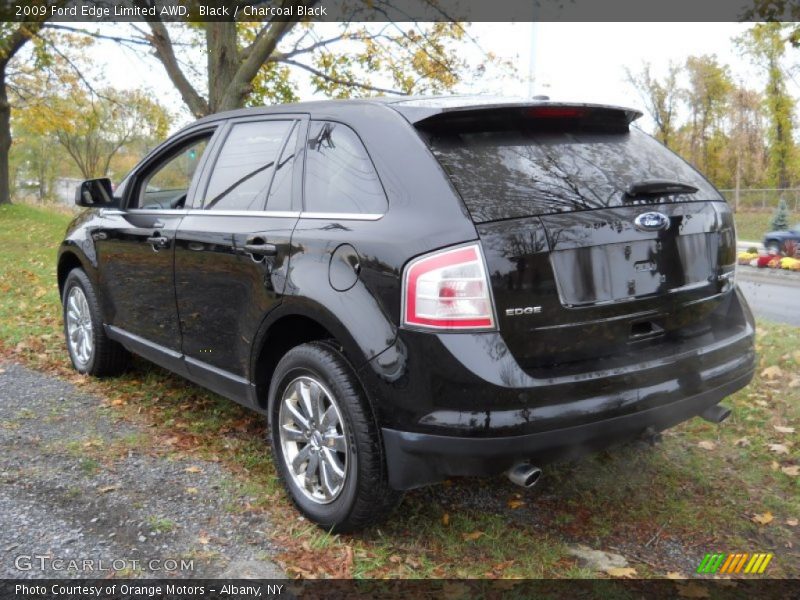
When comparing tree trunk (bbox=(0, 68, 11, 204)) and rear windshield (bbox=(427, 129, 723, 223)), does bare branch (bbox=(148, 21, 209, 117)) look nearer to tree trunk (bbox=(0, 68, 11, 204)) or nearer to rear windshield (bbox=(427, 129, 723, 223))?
rear windshield (bbox=(427, 129, 723, 223))

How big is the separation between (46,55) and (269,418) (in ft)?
48.6

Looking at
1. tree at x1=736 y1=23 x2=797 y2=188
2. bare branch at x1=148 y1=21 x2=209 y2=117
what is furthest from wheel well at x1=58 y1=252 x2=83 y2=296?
tree at x1=736 y1=23 x2=797 y2=188

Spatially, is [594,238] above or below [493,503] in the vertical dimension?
above

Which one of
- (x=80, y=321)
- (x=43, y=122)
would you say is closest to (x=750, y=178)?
(x=43, y=122)

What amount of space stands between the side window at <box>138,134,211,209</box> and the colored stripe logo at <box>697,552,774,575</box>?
3265 millimetres

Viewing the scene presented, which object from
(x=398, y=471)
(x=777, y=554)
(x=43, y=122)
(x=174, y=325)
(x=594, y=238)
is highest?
(x=43, y=122)

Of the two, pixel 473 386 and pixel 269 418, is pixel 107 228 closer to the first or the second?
pixel 269 418

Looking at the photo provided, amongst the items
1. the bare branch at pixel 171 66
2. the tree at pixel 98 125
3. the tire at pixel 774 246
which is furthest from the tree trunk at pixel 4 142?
the tire at pixel 774 246

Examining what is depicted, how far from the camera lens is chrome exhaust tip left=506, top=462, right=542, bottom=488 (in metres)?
2.64

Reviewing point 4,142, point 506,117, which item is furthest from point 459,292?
point 4,142

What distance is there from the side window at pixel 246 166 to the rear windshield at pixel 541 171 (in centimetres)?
106

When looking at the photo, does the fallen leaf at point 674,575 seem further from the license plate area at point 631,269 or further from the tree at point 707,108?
the tree at point 707,108

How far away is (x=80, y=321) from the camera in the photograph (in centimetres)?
547

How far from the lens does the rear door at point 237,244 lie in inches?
133
